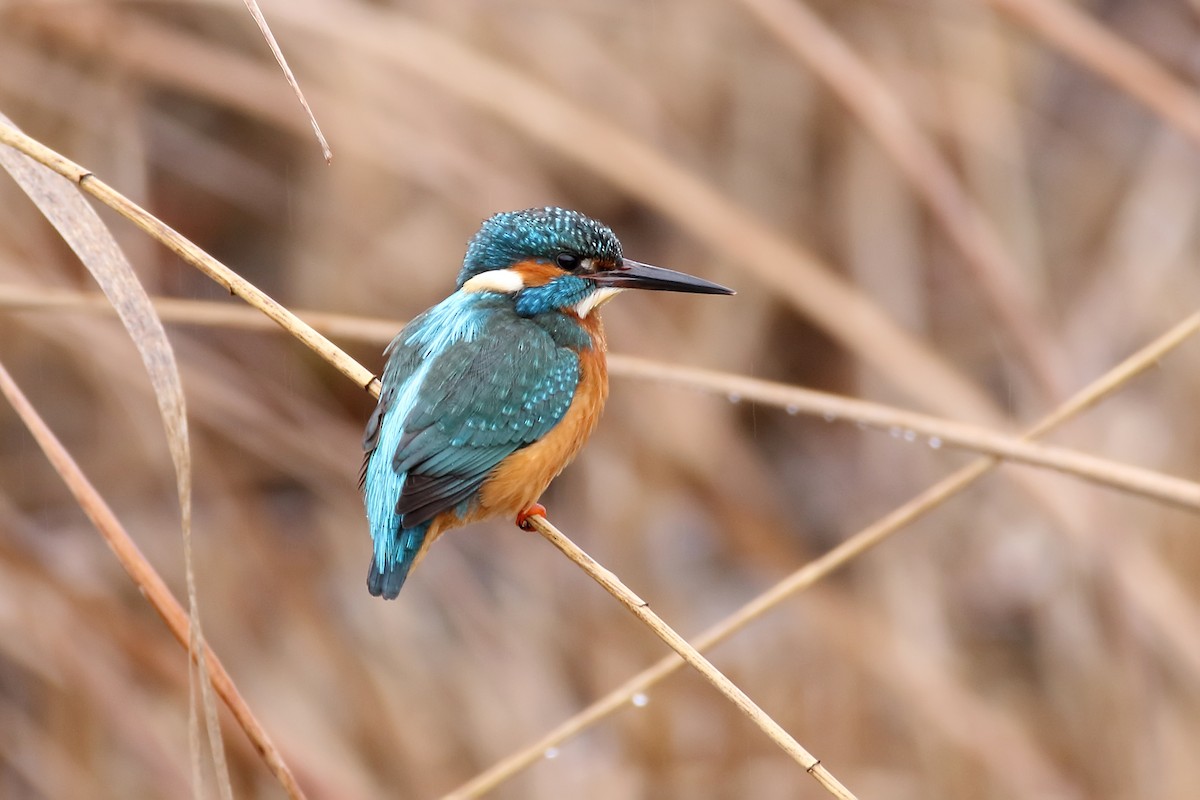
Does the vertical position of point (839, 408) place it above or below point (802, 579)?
above

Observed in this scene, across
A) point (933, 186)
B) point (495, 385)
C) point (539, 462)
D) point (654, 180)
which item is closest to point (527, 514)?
point (539, 462)

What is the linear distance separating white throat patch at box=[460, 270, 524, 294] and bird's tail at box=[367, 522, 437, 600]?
1.38ft

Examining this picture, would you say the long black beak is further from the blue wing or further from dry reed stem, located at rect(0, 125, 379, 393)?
dry reed stem, located at rect(0, 125, 379, 393)

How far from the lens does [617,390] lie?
302cm

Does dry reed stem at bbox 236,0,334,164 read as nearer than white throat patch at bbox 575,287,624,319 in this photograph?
Yes

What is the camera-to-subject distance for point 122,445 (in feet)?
9.87

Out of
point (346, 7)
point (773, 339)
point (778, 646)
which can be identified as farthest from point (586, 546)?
point (346, 7)

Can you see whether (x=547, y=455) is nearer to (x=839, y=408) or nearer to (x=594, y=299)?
(x=594, y=299)

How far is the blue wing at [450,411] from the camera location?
158 centimetres

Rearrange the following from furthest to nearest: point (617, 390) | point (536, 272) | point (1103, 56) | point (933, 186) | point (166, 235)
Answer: point (617, 390) → point (933, 186) → point (1103, 56) → point (536, 272) → point (166, 235)

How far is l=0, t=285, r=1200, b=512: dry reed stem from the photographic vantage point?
5.43 feet

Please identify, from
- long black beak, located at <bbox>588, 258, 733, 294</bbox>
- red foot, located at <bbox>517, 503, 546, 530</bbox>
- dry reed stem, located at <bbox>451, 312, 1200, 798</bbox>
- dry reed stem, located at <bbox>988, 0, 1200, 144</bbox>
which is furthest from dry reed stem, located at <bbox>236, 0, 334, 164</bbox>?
dry reed stem, located at <bbox>988, 0, 1200, 144</bbox>

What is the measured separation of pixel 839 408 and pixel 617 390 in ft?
3.94


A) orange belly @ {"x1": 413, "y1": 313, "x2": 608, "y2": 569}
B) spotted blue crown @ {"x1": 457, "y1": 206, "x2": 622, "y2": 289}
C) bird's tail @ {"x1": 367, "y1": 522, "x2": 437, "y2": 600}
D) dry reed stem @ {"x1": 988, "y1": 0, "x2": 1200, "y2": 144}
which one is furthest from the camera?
dry reed stem @ {"x1": 988, "y1": 0, "x2": 1200, "y2": 144}
